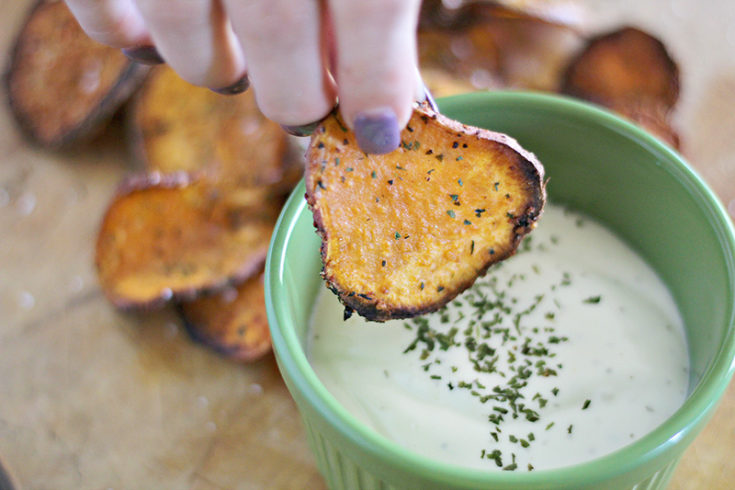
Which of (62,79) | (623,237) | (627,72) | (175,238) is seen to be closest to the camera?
(623,237)

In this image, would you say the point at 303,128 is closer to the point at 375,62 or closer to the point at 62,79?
the point at 375,62

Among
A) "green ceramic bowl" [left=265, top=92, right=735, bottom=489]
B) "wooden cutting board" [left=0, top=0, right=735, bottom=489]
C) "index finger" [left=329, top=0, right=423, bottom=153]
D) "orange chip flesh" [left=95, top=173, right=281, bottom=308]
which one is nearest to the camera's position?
"index finger" [left=329, top=0, right=423, bottom=153]

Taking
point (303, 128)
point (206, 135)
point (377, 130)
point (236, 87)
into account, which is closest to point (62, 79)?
point (206, 135)

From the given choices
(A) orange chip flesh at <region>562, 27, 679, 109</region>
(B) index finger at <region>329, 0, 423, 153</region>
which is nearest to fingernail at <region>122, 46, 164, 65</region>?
(B) index finger at <region>329, 0, 423, 153</region>

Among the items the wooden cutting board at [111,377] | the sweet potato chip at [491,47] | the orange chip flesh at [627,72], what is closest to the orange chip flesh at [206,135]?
the wooden cutting board at [111,377]

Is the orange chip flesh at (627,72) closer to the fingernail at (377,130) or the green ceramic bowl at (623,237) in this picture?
the green ceramic bowl at (623,237)

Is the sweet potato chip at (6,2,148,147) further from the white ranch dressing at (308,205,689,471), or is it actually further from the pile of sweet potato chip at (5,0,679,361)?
the white ranch dressing at (308,205,689,471)
